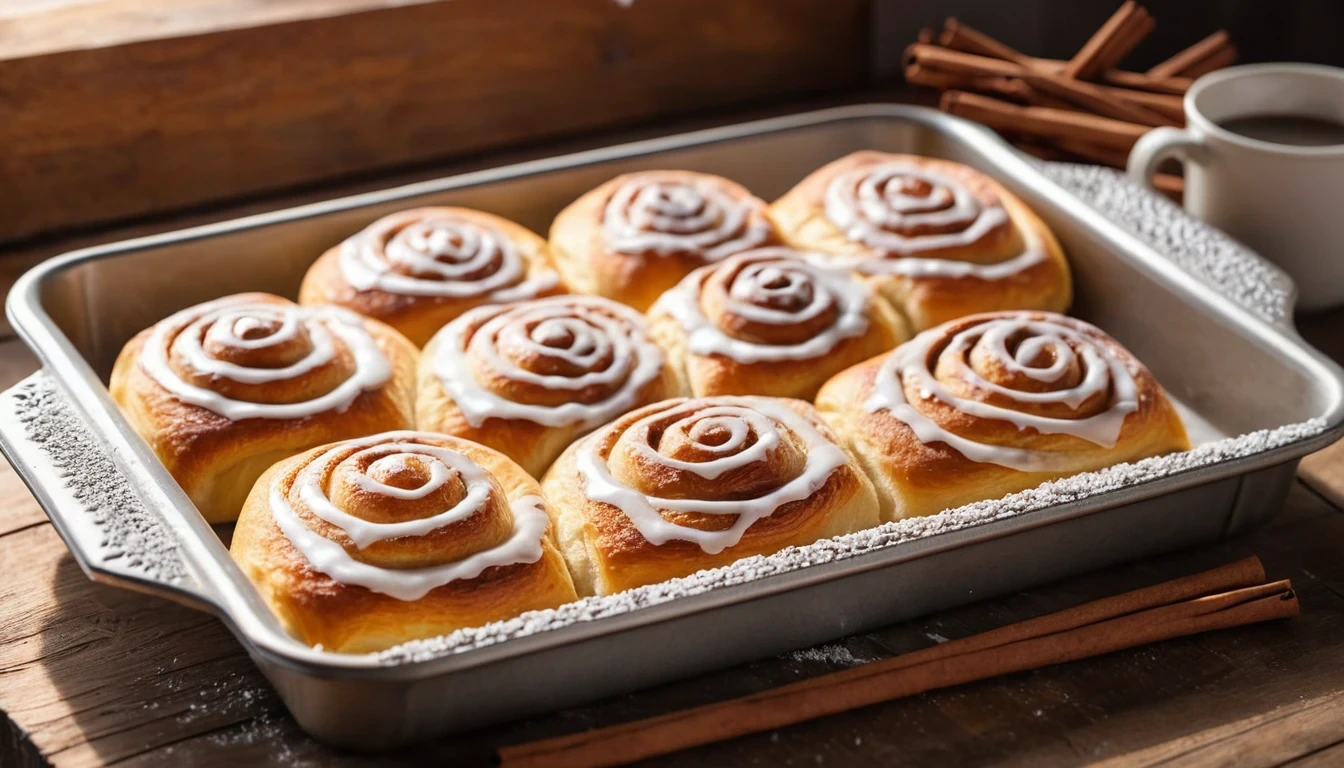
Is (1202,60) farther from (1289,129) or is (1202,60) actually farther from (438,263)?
(438,263)

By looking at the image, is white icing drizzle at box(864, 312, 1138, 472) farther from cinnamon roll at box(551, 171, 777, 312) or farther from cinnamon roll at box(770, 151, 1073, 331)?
cinnamon roll at box(551, 171, 777, 312)

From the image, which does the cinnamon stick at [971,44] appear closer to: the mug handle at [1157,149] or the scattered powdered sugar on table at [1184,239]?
the scattered powdered sugar on table at [1184,239]

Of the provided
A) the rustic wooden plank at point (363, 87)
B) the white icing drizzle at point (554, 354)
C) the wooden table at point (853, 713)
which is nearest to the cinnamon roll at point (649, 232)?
the white icing drizzle at point (554, 354)

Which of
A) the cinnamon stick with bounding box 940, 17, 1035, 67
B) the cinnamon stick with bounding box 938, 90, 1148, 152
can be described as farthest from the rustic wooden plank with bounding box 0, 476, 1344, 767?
the cinnamon stick with bounding box 940, 17, 1035, 67

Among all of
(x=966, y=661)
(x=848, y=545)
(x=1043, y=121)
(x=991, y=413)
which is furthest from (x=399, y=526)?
(x=1043, y=121)

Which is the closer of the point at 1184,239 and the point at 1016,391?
the point at 1016,391
